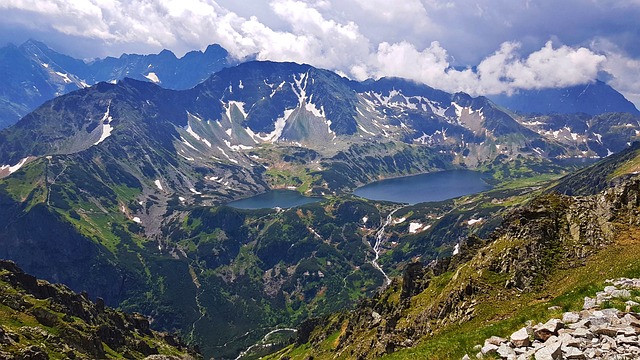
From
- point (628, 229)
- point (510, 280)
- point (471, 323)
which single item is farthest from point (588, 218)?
point (471, 323)

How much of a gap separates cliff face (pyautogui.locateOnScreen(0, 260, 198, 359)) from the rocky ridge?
57304 millimetres

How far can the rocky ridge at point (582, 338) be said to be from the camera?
13758mm

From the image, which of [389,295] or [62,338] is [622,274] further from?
[389,295]

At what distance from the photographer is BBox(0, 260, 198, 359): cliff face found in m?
61.7

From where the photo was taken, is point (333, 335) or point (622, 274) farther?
point (333, 335)

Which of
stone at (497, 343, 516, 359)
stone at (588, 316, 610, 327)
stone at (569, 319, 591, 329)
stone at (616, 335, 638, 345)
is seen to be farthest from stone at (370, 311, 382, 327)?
stone at (616, 335, 638, 345)

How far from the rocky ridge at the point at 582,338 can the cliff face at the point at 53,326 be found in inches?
2256

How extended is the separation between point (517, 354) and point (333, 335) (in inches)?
5220

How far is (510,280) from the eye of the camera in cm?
5159

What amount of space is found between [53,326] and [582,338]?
9543 cm

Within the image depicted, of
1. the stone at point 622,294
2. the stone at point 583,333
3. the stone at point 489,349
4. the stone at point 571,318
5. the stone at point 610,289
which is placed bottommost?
the stone at point 489,349

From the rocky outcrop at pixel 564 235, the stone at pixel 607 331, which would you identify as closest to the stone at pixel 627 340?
the stone at pixel 607 331

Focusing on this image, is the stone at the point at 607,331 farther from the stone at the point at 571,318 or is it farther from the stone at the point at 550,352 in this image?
the stone at the point at 571,318

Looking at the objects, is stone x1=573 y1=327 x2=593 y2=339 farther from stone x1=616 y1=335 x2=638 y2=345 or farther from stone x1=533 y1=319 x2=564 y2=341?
stone x1=533 y1=319 x2=564 y2=341
